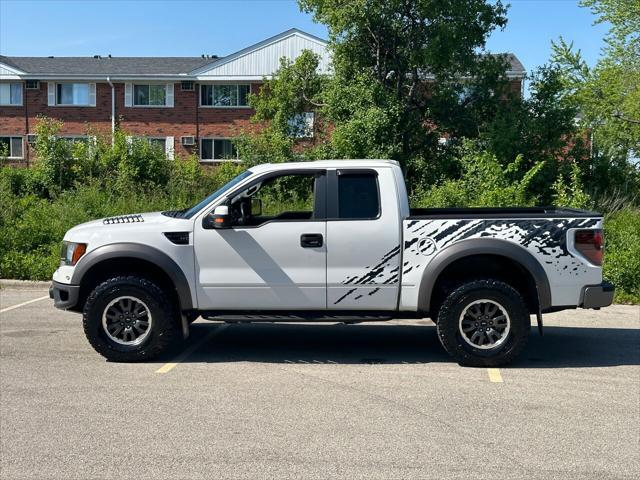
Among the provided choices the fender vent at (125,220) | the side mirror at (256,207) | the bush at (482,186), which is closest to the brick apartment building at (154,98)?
the bush at (482,186)

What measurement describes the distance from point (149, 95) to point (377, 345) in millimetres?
35984

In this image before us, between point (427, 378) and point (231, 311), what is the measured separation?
207 centimetres

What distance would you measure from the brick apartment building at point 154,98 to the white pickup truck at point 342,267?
33450 millimetres

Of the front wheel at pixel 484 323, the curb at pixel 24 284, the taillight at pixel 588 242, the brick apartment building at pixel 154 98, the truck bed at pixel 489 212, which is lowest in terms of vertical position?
the curb at pixel 24 284

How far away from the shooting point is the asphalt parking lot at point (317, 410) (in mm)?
4785

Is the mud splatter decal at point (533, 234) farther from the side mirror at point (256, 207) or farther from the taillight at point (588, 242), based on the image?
the side mirror at point (256, 207)

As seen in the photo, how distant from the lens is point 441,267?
23.8 ft

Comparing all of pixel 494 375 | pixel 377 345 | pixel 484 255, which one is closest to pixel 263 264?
pixel 377 345

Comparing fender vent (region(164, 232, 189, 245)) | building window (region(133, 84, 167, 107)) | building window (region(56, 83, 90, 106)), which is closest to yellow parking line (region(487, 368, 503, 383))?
fender vent (region(164, 232, 189, 245))

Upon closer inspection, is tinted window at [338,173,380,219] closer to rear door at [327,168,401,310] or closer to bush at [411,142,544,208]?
rear door at [327,168,401,310]

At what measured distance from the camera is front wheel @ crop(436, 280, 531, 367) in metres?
7.30

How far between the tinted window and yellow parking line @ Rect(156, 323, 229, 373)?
2.29 meters

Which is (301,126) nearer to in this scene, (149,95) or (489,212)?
(149,95)

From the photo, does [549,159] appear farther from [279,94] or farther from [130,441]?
[130,441]
